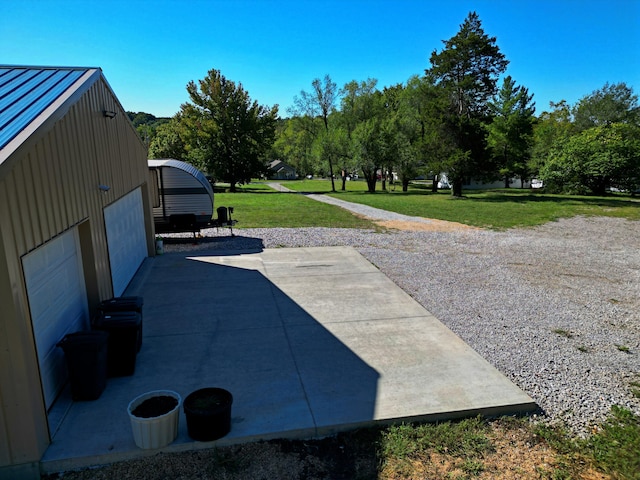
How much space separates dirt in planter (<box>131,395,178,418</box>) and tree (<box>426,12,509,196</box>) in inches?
1256

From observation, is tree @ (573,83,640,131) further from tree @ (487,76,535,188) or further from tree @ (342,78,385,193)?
tree @ (342,78,385,193)

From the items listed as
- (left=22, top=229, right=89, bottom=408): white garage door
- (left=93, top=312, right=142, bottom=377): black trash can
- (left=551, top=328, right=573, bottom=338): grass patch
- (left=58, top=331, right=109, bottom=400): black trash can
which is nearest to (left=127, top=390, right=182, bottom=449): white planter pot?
(left=58, top=331, right=109, bottom=400): black trash can

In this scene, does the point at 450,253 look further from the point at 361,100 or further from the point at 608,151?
the point at 361,100

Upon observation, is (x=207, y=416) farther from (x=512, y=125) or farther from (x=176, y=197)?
(x=512, y=125)

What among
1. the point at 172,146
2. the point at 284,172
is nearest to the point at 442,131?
the point at 172,146

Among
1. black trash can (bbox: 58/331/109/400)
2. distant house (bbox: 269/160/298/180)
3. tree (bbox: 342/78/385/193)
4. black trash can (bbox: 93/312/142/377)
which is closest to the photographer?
black trash can (bbox: 58/331/109/400)

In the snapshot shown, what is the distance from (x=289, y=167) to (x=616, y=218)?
74.0m

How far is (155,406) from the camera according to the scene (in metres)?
4.09

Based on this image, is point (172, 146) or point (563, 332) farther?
point (172, 146)

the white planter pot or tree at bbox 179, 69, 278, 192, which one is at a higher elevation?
tree at bbox 179, 69, 278, 192

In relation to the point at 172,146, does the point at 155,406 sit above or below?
below

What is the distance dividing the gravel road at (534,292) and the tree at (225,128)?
30.6 meters

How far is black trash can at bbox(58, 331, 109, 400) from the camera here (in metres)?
4.52

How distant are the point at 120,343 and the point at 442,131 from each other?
108 ft
